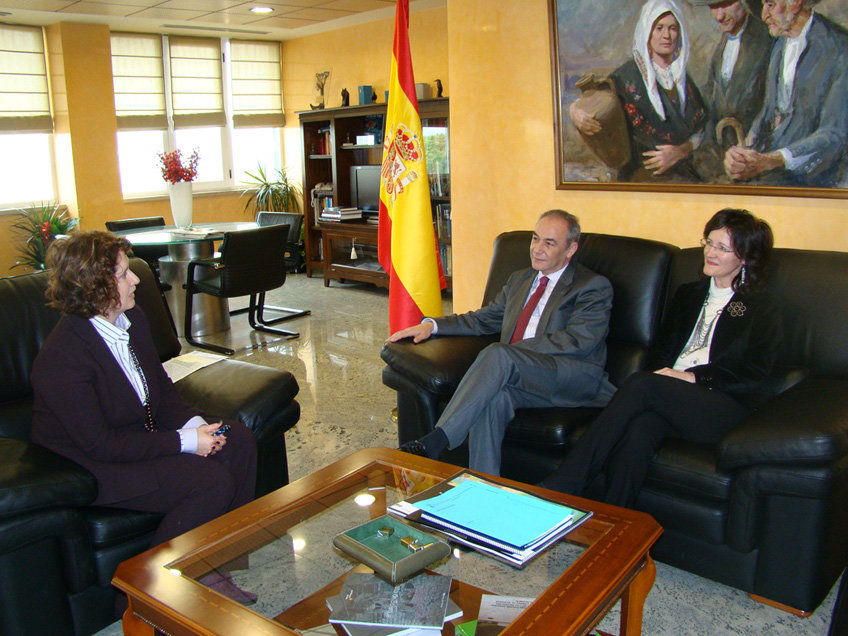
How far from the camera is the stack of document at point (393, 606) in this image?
1.44 meters

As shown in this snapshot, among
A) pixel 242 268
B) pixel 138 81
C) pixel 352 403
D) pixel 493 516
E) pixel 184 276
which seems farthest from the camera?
pixel 138 81

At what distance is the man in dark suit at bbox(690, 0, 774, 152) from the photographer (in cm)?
288

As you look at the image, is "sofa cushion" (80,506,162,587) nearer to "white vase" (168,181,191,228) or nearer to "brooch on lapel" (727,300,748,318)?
"brooch on lapel" (727,300,748,318)

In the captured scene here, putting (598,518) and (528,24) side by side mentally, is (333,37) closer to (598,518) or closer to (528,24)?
(528,24)

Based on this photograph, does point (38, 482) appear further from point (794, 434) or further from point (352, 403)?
point (352, 403)

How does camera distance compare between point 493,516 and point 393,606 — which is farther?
point 493,516

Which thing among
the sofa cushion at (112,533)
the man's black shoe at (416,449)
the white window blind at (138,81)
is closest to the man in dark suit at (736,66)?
the man's black shoe at (416,449)

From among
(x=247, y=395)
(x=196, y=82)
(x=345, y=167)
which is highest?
(x=196, y=82)

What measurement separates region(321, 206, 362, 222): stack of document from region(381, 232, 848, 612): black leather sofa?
437cm

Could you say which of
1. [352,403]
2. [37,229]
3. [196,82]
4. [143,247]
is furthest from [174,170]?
[352,403]

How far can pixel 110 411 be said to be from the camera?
211 centimetres

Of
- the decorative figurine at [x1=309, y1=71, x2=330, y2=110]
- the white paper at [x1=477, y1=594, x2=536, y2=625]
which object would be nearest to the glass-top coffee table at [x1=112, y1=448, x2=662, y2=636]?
the white paper at [x1=477, y1=594, x2=536, y2=625]

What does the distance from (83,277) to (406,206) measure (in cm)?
189

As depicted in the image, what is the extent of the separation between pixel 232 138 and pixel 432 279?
5452 mm
